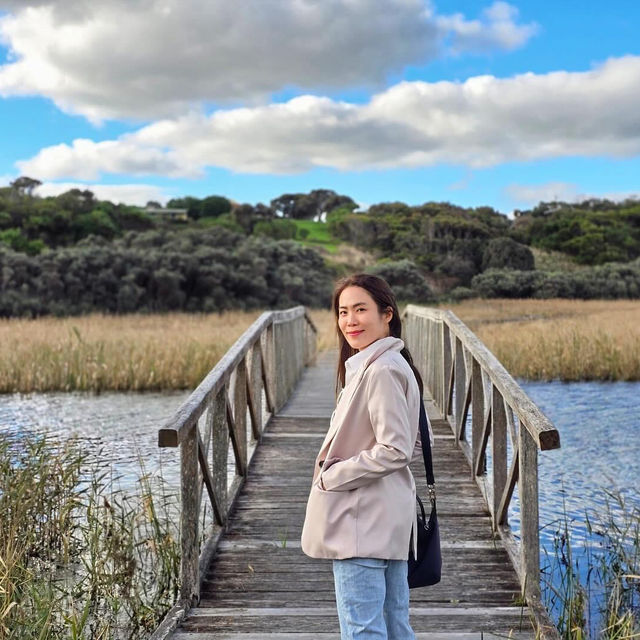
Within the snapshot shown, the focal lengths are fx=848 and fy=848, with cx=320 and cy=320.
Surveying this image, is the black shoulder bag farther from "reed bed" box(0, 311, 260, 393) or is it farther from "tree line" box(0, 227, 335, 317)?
"tree line" box(0, 227, 335, 317)

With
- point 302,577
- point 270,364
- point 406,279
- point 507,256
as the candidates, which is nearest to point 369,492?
point 302,577

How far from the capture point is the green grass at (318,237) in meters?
46.1

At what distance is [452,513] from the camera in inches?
196

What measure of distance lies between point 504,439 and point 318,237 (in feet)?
152

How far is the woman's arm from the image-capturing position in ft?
7.58

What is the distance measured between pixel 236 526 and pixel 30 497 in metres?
1.45

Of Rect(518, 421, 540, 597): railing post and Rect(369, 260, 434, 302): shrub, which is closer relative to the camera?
Rect(518, 421, 540, 597): railing post

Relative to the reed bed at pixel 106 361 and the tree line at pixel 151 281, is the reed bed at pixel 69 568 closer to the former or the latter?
the reed bed at pixel 106 361

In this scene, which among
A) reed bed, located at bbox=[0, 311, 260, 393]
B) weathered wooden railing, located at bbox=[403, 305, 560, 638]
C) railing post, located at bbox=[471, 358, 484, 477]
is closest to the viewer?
weathered wooden railing, located at bbox=[403, 305, 560, 638]

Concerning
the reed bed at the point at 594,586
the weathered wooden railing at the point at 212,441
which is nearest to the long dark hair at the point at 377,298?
the weathered wooden railing at the point at 212,441

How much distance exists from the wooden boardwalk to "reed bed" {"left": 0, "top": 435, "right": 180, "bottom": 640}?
0.42 meters

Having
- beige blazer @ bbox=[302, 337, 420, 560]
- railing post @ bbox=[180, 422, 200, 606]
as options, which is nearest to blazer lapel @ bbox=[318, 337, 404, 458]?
beige blazer @ bbox=[302, 337, 420, 560]

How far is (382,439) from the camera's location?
2324 mm

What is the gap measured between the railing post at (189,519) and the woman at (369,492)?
1447 mm
